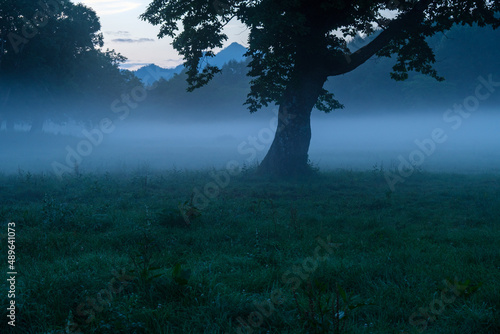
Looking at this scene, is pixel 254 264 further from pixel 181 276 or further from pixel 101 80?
pixel 101 80

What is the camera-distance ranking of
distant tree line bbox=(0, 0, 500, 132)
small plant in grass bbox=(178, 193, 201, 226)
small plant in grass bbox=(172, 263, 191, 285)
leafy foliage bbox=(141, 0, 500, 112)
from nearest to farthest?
1. small plant in grass bbox=(172, 263, 191, 285)
2. small plant in grass bbox=(178, 193, 201, 226)
3. leafy foliage bbox=(141, 0, 500, 112)
4. distant tree line bbox=(0, 0, 500, 132)

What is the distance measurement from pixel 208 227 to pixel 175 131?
7125cm

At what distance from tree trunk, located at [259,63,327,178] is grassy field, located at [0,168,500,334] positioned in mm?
4474

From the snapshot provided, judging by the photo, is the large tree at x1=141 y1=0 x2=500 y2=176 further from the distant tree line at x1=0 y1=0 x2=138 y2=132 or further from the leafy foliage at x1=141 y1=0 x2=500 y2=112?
the distant tree line at x1=0 y1=0 x2=138 y2=132

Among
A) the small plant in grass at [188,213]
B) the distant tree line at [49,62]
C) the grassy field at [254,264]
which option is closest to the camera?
the grassy field at [254,264]

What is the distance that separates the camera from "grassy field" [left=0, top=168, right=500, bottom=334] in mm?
3969

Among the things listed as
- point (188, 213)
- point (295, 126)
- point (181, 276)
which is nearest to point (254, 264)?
point (181, 276)

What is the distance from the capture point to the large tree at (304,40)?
47.5 ft

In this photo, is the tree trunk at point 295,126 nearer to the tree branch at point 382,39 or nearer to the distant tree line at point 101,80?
the tree branch at point 382,39

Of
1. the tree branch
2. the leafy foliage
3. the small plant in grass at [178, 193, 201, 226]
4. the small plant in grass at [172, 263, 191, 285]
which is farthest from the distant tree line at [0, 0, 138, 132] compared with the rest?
the small plant in grass at [172, 263, 191, 285]

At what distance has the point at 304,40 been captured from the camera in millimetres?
14617

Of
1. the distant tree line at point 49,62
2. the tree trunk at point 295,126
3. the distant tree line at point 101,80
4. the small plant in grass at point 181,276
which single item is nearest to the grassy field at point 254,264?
the small plant in grass at point 181,276

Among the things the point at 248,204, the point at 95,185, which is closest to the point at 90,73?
the point at 95,185

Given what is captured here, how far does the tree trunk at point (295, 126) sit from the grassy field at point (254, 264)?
4.47 metres
